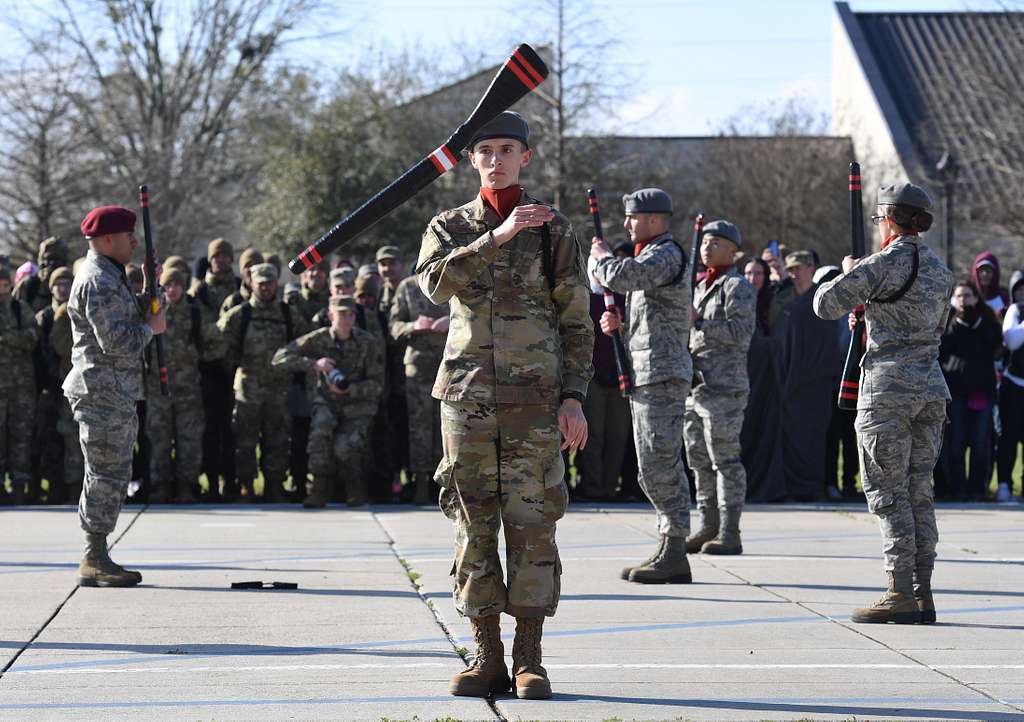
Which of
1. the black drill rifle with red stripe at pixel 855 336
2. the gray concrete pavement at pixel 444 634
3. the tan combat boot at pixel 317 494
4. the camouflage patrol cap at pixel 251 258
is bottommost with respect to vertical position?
the gray concrete pavement at pixel 444 634

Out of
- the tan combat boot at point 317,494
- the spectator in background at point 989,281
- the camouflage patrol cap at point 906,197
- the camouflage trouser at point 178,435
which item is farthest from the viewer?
the spectator in background at point 989,281

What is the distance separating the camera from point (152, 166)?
3488 cm

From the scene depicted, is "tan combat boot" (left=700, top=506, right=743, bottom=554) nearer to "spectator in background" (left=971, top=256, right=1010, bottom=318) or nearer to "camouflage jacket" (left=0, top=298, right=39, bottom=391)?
"spectator in background" (left=971, top=256, right=1010, bottom=318)

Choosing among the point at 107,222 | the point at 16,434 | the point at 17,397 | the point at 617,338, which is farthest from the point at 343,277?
the point at 617,338

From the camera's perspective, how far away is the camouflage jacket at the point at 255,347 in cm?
1427

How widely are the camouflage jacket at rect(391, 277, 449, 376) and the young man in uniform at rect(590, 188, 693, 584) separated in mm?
4698

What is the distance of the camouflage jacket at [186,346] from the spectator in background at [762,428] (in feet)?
16.2

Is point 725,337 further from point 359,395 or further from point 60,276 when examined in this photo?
point 60,276

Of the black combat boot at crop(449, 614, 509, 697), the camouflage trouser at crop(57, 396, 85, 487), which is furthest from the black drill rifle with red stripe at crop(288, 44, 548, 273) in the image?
the camouflage trouser at crop(57, 396, 85, 487)

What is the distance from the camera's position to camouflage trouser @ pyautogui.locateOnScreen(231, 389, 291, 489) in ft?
46.8

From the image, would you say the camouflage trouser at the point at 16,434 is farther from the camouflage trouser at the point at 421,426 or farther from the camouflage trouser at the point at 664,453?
the camouflage trouser at the point at 664,453

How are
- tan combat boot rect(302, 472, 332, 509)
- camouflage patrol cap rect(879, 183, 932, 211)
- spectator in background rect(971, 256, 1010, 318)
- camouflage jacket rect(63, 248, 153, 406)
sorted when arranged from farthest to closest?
spectator in background rect(971, 256, 1010, 318) → tan combat boot rect(302, 472, 332, 509) → camouflage jacket rect(63, 248, 153, 406) → camouflage patrol cap rect(879, 183, 932, 211)

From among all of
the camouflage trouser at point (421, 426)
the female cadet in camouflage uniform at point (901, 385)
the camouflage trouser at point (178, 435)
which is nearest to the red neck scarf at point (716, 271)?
the female cadet in camouflage uniform at point (901, 385)

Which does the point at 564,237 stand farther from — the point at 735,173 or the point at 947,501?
the point at 735,173
